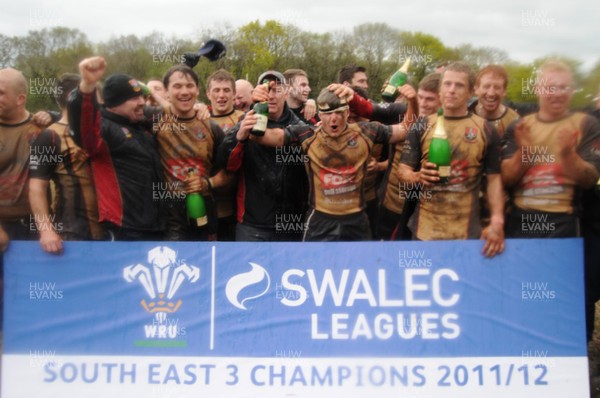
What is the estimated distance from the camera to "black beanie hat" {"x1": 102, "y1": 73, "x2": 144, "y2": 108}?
486 cm

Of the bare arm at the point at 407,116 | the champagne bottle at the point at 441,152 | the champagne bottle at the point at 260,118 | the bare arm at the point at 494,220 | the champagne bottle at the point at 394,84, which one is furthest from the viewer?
the champagne bottle at the point at 394,84

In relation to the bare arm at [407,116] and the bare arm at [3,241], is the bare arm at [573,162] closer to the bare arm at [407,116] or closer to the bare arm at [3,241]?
the bare arm at [407,116]

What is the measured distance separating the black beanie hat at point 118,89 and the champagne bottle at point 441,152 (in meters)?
2.33

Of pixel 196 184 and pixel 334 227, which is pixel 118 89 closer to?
pixel 196 184

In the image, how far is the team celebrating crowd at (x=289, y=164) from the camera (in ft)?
15.5

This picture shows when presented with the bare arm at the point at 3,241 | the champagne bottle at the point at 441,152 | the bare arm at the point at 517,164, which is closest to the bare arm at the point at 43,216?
the bare arm at the point at 3,241

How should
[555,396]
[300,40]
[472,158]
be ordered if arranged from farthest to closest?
[300,40] < [472,158] < [555,396]

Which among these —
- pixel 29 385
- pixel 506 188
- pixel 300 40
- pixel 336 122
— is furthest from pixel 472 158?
pixel 300 40

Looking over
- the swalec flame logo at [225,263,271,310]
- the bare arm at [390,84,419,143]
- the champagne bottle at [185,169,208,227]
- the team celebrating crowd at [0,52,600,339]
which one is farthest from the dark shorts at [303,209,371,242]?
the champagne bottle at [185,169,208,227]

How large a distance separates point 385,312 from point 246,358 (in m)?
1.04

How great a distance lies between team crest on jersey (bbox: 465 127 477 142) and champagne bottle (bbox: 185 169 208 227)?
83.8 inches

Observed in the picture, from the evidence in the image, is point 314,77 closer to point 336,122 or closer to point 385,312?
point 336,122

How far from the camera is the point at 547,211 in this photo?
15.5 ft

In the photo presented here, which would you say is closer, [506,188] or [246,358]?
[246,358]
